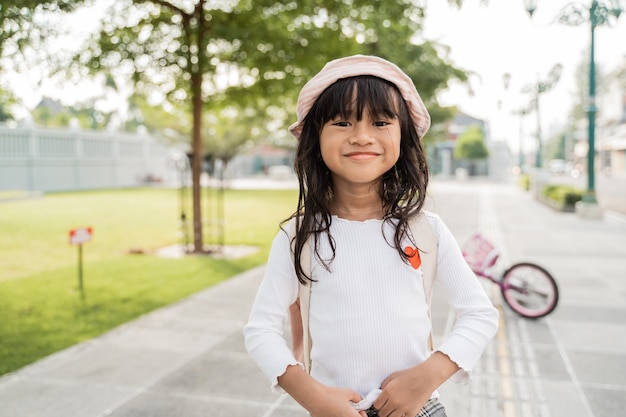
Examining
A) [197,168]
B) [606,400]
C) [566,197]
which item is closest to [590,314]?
[606,400]

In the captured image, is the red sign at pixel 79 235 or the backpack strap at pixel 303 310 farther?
the red sign at pixel 79 235

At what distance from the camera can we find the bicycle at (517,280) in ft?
20.0

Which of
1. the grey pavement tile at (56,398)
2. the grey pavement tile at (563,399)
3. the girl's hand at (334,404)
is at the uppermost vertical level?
the girl's hand at (334,404)

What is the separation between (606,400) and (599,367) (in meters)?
0.72

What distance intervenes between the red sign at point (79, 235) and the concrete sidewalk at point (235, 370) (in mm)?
1538

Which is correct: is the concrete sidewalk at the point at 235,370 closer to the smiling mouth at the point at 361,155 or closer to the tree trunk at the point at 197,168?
the smiling mouth at the point at 361,155

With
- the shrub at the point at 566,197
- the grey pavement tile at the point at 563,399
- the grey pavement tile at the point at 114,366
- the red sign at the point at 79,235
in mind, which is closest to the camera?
the grey pavement tile at the point at 563,399

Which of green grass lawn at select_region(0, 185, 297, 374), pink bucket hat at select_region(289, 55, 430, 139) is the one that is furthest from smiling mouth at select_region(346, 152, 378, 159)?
green grass lawn at select_region(0, 185, 297, 374)

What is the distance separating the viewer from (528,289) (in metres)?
6.09

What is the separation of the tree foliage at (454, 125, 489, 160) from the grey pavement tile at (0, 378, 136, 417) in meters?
52.6

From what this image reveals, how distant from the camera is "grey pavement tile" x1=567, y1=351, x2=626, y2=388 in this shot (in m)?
4.35

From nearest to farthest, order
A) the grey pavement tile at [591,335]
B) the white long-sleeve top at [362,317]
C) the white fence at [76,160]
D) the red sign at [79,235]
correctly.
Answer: the white long-sleeve top at [362,317] < the grey pavement tile at [591,335] < the red sign at [79,235] < the white fence at [76,160]

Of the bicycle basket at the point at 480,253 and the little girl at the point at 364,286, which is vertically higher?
the little girl at the point at 364,286

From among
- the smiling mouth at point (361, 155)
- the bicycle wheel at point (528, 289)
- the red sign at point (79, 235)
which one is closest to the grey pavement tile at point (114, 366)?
the red sign at point (79, 235)
